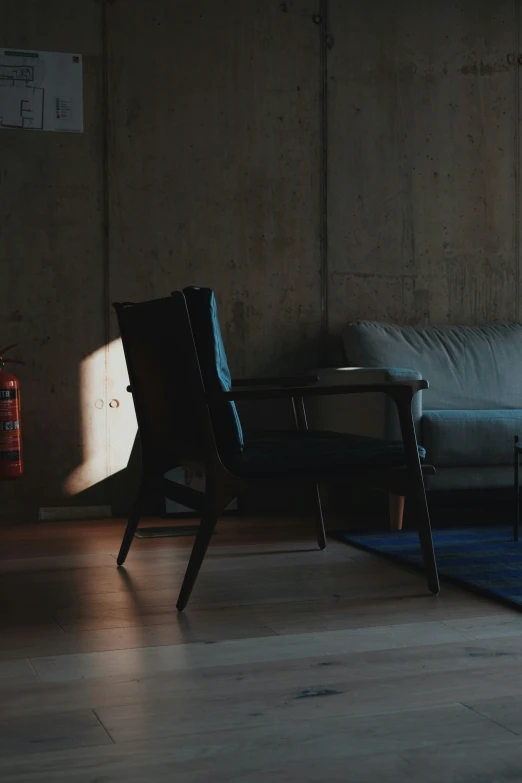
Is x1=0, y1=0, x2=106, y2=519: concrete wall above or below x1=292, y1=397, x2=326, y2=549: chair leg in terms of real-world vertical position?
above

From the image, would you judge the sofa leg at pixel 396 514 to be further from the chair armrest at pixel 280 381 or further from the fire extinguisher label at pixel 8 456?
the fire extinguisher label at pixel 8 456

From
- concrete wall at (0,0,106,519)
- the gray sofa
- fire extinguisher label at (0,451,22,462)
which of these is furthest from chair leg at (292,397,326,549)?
fire extinguisher label at (0,451,22,462)

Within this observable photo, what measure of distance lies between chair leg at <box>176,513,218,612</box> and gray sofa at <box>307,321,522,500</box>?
1699 millimetres

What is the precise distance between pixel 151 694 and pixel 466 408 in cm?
333

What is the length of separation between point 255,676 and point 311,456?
0.88 m

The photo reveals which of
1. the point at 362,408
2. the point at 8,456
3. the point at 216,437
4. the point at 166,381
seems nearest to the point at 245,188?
the point at 362,408

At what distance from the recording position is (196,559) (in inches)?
111

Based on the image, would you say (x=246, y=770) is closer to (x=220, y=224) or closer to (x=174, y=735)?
(x=174, y=735)

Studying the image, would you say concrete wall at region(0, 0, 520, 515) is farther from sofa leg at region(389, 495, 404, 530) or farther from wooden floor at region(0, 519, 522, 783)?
wooden floor at region(0, 519, 522, 783)

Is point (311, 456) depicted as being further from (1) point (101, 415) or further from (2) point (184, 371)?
(1) point (101, 415)

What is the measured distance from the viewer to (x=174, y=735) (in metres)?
1.80

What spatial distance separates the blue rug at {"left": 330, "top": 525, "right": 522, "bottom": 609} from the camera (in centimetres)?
302

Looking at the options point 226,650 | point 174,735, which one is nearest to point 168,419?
point 226,650

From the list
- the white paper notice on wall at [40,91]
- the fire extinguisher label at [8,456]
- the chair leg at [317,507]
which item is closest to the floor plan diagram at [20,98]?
the white paper notice on wall at [40,91]
